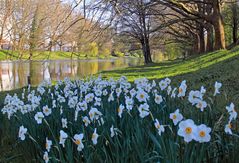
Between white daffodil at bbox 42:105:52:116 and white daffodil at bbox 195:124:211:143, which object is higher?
white daffodil at bbox 195:124:211:143

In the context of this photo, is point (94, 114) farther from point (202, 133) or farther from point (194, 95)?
point (202, 133)

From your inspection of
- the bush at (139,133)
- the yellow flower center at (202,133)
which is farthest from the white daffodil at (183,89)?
the yellow flower center at (202,133)

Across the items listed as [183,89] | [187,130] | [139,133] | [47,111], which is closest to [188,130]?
[187,130]

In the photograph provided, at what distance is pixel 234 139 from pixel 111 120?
1018mm

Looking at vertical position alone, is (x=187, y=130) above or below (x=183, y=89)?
below

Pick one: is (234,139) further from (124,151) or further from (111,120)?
(111,120)

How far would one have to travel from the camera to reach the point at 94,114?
98.4 inches

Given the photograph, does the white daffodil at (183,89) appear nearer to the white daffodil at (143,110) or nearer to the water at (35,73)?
the white daffodil at (143,110)

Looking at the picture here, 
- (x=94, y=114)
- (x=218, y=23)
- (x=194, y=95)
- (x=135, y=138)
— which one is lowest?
(x=135, y=138)

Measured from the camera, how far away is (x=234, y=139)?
200 centimetres

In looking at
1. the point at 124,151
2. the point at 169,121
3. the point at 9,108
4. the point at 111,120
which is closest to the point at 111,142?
the point at 124,151

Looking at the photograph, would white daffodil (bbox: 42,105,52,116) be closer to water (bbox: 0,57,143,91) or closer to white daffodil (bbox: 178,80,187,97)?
white daffodil (bbox: 178,80,187,97)

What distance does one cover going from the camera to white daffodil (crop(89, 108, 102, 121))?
8.06 ft

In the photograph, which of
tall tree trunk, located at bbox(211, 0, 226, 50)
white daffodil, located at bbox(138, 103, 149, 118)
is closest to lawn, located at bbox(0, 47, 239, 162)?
white daffodil, located at bbox(138, 103, 149, 118)
